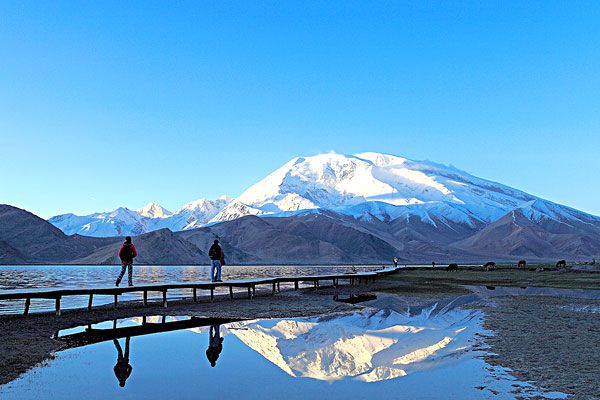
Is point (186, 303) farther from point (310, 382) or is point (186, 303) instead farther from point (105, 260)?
point (105, 260)

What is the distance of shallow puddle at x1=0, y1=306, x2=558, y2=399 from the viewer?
31.2 ft

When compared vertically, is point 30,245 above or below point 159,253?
above

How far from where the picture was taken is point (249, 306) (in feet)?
78.1

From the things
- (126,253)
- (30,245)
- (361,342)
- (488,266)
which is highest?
(126,253)

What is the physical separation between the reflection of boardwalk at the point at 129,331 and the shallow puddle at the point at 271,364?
30 millimetres

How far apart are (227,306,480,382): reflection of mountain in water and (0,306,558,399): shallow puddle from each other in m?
0.03

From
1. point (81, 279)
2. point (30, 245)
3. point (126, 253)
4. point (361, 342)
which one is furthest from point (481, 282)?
point (30, 245)

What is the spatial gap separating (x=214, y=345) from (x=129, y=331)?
372 cm

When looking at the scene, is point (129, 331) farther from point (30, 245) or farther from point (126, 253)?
point (30, 245)

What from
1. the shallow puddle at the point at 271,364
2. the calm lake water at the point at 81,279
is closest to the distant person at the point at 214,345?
the shallow puddle at the point at 271,364

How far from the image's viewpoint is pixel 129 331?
53.9 feet

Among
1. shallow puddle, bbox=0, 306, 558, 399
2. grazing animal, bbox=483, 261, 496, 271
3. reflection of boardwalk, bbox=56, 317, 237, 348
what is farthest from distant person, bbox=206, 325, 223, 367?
grazing animal, bbox=483, 261, 496, 271

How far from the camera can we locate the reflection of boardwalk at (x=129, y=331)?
14.8 meters

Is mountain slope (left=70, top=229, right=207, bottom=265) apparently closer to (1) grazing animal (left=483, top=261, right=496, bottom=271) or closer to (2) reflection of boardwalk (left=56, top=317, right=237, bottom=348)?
(1) grazing animal (left=483, top=261, right=496, bottom=271)
